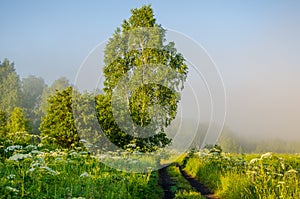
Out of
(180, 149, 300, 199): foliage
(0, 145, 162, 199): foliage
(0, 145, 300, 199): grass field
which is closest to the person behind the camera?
(0, 145, 162, 199): foliage

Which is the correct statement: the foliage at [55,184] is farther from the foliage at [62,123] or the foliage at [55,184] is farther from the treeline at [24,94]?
the treeline at [24,94]

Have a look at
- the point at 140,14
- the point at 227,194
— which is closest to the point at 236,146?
the point at 140,14

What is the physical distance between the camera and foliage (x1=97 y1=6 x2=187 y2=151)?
22.4m

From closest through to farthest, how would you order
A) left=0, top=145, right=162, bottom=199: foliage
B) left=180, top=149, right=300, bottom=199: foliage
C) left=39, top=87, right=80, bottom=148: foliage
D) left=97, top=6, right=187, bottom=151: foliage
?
left=0, top=145, right=162, bottom=199: foliage
left=180, top=149, right=300, bottom=199: foliage
left=97, top=6, right=187, bottom=151: foliage
left=39, top=87, right=80, bottom=148: foliage

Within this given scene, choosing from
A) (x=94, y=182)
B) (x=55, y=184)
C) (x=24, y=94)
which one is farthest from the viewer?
(x=24, y=94)

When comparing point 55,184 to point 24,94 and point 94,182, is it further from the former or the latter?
point 24,94

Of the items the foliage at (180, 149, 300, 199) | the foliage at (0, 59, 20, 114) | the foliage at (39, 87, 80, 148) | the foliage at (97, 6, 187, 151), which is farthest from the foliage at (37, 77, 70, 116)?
the foliage at (180, 149, 300, 199)

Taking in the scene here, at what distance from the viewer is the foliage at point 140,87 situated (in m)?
→ 22.4

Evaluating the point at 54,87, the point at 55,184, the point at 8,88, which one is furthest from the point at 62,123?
the point at 54,87

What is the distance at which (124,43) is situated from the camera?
24.4m

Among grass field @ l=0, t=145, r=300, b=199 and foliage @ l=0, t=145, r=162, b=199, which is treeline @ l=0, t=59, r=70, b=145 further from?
foliage @ l=0, t=145, r=162, b=199

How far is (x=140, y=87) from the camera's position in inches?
904

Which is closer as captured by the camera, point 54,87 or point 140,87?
point 140,87

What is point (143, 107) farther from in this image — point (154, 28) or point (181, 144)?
point (154, 28)
